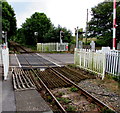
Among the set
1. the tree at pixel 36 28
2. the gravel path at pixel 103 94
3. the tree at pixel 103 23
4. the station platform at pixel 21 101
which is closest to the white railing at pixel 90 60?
the gravel path at pixel 103 94

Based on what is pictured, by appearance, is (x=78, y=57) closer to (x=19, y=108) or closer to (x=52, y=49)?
→ (x=19, y=108)

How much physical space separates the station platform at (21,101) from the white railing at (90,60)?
337 centimetres

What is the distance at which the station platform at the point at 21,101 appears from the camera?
3.73 metres

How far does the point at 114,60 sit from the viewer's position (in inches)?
270

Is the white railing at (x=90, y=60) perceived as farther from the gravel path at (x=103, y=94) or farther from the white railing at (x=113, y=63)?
the gravel path at (x=103, y=94)

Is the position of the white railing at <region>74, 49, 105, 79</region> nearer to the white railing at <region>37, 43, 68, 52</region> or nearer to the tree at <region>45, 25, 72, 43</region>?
the white railing at <region>37, 43, 68, 52</region>

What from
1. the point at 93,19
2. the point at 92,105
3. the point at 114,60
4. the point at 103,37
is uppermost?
the point at 93,19

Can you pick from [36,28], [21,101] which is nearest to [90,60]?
[21,101]

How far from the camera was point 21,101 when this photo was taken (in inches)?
167

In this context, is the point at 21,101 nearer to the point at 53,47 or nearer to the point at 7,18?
the point at 53,47

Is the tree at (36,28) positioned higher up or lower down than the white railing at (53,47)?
higher up

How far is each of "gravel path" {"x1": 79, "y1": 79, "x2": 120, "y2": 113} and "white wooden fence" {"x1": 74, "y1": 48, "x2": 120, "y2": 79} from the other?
959mm

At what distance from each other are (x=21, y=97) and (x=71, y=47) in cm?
2106

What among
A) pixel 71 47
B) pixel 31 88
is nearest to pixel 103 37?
pixel 71 47
